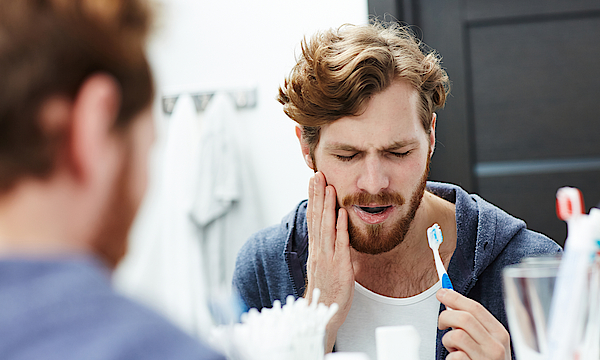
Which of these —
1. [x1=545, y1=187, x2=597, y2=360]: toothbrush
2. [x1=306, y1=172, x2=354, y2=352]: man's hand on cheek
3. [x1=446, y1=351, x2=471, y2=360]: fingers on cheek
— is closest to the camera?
[x1=545, y1=187, x2=597, y2=360]: toothbrush

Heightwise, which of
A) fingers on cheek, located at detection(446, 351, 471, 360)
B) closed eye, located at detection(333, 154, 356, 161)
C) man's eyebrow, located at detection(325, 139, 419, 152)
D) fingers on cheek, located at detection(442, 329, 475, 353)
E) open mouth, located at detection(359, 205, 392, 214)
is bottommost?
fingers on cheek, located at detection(446, 351, 471, 360)

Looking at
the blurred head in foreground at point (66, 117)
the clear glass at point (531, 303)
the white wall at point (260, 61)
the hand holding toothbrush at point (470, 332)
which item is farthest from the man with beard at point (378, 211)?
the blurred head in foreground at point (66, 117)

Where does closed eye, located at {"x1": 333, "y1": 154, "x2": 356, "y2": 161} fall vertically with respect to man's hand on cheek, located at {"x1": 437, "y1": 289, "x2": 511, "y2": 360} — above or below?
above

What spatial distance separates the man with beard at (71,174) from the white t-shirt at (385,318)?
2.58ft

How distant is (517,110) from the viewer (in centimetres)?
168

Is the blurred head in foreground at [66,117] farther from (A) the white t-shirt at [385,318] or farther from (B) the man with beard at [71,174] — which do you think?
(A) the white t-shirt at [385,318]

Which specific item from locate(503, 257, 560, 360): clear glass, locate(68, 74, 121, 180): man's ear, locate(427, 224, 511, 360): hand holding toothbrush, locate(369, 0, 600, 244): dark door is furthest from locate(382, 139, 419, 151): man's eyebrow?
locate(68, 74, 121, 180): man's ear

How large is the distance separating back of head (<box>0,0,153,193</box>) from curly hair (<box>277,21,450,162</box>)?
2.59 feet

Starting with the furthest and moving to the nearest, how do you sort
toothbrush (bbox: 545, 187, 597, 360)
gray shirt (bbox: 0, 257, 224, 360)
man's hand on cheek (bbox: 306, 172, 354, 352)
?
1. man's hand on cheek (bbox: 306, 172, 354, 352)
2. toothbrush (bbox: 545, 187, 597, 360)
3. gray shirt (bbox: 0, 257, 224, 360)

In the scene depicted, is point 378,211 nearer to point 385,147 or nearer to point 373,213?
point 373,213

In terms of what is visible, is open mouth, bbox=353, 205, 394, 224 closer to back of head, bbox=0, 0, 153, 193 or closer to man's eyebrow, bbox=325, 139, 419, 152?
man's eyebrow, bbox=325, 139, 419, 152

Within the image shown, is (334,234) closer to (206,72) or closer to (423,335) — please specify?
(423,335)

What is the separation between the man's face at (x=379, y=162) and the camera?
3.49ft

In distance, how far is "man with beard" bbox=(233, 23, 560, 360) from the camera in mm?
1065
